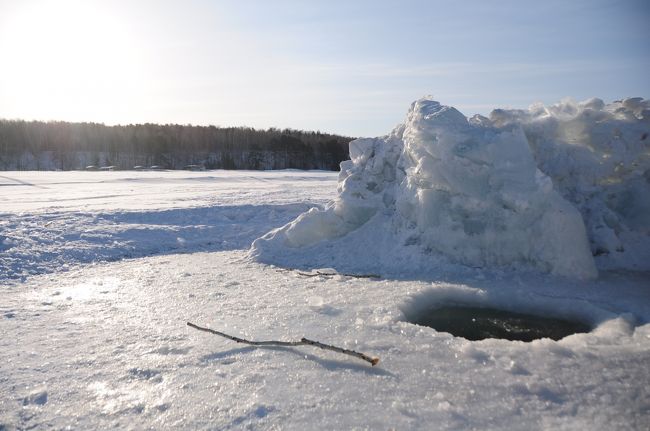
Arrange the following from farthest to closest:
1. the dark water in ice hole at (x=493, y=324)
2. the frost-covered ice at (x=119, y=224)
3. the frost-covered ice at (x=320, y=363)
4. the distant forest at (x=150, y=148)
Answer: the distant forest at (x=150, y=148) < the frost-covered ice at (x=119, y=224) < the dark water in ice hole at (x=493, y=324) < the frost-covered ice at (x=320, y=363)

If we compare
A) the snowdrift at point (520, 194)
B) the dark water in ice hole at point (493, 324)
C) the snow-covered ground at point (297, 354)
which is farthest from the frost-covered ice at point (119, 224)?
the dark water in ice hole at point (493, 324)

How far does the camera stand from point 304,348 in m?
3.05

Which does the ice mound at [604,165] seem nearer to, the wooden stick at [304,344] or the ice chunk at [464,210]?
the ice chunk at [464,210]

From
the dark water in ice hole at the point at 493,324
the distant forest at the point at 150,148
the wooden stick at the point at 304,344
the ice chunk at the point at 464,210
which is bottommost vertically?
the dark water in ice hole at the point at 493,324

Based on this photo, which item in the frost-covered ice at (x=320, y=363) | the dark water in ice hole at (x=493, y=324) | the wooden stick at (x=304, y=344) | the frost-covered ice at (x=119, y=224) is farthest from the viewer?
the frost-covered ice at (x=119, y=224)

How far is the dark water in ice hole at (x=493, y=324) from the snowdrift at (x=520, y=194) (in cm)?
103

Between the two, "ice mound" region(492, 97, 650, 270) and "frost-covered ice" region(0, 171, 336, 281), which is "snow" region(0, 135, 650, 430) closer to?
"frost-covered ice" region(0, 171, 336, 281)

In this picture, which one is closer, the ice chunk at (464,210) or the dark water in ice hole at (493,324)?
the dark water in ice hole at (493,324)

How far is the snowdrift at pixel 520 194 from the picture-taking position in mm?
4789

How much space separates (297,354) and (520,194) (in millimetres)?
3141

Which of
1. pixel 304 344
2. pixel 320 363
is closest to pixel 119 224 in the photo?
pixel 304 344

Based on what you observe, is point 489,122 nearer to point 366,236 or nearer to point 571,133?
point 571,133

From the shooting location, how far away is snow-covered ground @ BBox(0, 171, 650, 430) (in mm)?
2260

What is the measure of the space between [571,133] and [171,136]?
46.5 meters
